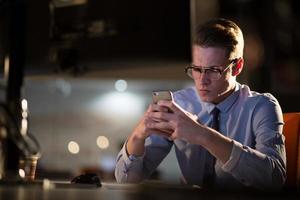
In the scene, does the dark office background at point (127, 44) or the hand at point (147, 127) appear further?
the dark office background at point (127, 44)

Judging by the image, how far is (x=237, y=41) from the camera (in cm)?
116

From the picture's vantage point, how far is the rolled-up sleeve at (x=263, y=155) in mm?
1072

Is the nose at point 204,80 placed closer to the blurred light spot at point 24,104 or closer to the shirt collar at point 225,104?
the shirt collar at point 225,104

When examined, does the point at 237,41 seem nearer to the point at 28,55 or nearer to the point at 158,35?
the point at 158,35

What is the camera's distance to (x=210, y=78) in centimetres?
116

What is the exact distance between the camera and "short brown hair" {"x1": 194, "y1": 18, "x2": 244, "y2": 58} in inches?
45.2

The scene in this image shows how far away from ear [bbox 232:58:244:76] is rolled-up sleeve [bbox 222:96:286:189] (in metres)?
0.08

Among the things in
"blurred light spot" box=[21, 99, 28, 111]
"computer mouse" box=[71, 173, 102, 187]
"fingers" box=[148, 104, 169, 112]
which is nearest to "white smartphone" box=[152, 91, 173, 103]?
"fingers" box=[148, 104, 169, 112]

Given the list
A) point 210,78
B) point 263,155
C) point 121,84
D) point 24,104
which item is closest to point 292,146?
point 263,155

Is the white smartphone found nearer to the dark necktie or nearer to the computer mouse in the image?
the dark necktie

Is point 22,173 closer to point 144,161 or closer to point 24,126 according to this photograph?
point 24,126

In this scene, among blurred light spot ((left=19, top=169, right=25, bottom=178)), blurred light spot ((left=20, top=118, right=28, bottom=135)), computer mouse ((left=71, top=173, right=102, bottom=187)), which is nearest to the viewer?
computer mouse ((left=71, top=173, right=102, bottom=187))

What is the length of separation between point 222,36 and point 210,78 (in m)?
0.10

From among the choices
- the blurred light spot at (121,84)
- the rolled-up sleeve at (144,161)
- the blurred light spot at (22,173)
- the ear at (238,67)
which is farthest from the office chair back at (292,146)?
the blurred light spot at (22,173)
